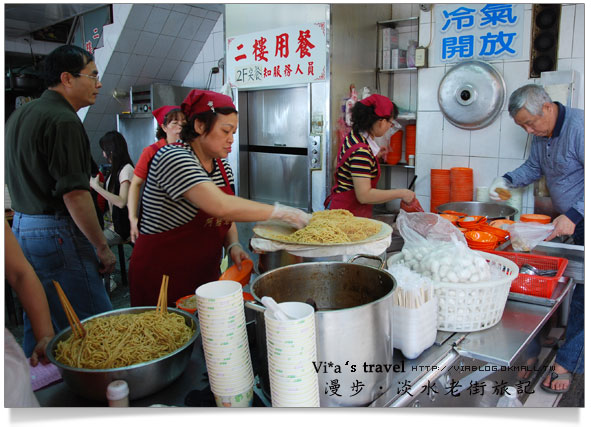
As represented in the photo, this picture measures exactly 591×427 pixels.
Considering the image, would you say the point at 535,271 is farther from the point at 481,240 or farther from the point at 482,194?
the point at 482,194

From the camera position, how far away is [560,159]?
2051 mm

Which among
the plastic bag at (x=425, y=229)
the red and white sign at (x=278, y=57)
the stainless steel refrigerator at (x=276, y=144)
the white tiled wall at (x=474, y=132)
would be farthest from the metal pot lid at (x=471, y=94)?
the plastic bag at (x=425, y=229)

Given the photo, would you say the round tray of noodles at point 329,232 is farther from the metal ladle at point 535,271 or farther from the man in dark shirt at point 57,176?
the man in dark shirt at point 57,176

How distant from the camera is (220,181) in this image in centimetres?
173

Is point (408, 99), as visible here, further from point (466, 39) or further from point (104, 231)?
point (104, 231)

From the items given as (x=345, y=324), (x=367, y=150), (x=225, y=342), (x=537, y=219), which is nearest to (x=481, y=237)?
(x=537, y=219)

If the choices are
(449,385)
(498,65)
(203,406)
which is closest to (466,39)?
(498,65)

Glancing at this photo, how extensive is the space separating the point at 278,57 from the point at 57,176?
197 centimetres

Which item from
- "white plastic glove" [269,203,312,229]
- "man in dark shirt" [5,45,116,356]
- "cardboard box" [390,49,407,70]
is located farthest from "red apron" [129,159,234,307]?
"cardboard box" [390,49,407,70]

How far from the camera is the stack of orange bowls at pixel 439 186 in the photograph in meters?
3.08

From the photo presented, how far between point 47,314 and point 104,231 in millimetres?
751

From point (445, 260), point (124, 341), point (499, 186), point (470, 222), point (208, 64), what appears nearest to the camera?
→ point (124, 341)

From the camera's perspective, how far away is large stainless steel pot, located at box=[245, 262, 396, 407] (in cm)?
88

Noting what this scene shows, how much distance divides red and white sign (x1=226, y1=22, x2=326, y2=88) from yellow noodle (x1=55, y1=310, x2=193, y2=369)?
88.4 inches
